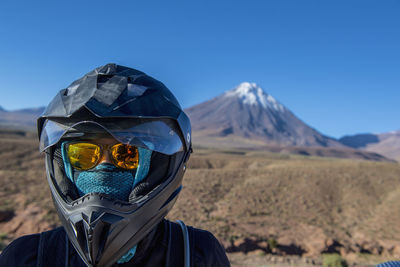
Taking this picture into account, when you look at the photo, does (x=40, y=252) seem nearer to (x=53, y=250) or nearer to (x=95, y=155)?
(x=53, y=250)

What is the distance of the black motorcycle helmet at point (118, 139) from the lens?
3.83 ft

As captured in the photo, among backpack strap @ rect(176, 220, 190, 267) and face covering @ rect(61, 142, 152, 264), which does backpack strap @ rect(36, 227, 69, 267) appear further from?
backpack strap @ rect(176, 220, 190, 267)

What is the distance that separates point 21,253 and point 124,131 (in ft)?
2.41

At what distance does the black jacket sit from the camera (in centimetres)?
134

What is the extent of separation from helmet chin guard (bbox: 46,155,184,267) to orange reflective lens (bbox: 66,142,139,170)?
0.18 metres

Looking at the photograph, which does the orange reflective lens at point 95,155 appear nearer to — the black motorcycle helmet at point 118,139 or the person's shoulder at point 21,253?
the black motorcycle helmet at point 118,139

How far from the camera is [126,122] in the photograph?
1328 millimetres

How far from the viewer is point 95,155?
1.42 m

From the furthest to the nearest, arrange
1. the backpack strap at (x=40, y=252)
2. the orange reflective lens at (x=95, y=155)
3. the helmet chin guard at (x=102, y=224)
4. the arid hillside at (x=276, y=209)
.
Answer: the arid hillside at (x=276, y=209), the orange reflective lens at (x=95, y=155), the backpack strap at (x=40, y=252), the helmet chin guard at (x=102, y=224)

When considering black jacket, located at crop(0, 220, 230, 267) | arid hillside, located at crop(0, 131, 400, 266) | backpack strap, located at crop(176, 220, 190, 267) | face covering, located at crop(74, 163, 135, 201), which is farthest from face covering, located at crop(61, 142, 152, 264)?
arid hillside, located at crop(0, 131, 400, 266)

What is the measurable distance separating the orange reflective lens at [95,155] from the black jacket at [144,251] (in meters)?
0.37

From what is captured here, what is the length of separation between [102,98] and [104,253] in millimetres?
659

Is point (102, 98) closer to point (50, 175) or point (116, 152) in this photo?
point (116, 152)

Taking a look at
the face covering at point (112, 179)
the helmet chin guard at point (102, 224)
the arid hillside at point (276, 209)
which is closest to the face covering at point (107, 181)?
the face covering at point (112, 179)
